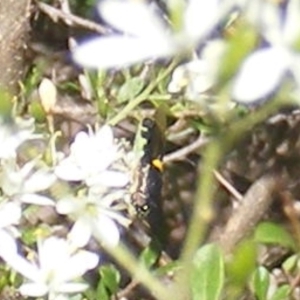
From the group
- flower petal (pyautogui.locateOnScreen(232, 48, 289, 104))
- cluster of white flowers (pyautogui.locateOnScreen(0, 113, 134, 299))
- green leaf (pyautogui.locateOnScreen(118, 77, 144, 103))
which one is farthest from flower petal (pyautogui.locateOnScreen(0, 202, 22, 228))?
flower petal (pyautogui.locateOnScreen(232, 48, 289, 104))

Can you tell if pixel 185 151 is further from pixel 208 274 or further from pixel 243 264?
Answer: pixel 243 264

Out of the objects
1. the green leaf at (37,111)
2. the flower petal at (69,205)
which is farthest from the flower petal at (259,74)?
the green leaf at (37,111)

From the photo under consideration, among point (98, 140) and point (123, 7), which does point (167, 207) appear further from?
point (123, 7)

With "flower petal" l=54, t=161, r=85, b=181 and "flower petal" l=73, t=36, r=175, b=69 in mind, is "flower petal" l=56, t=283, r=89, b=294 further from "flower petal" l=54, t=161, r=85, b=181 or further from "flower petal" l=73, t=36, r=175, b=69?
"flower petal" l=73, t=36, r=175, b=69

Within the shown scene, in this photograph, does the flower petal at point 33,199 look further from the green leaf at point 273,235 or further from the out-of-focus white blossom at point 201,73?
the green leaf at point 273,235

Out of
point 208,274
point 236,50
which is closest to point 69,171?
point 208,274

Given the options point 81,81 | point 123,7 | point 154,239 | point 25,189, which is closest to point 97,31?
point 81,81
